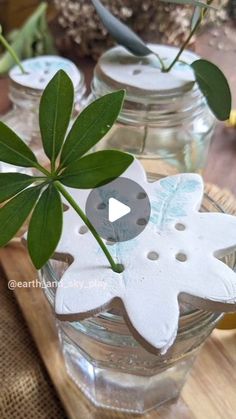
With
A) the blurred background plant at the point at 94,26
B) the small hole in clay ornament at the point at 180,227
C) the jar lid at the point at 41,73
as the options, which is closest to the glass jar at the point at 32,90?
the jar lid at the point at 41,73

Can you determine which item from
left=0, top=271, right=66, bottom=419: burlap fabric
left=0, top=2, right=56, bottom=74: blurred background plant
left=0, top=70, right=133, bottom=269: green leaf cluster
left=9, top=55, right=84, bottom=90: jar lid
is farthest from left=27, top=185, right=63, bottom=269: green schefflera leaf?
left=0, top=2, right=56, bottom=74: blurred background plant

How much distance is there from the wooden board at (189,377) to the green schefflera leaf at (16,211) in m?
0.16

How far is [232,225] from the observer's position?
1.23ft

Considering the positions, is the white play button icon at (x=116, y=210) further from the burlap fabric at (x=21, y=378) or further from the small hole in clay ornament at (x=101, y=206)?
the burlap fabric at (x=21, y=378)

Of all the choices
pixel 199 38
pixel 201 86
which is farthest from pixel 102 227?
pixel 199 38

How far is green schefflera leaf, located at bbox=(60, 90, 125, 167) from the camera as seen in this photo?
0.99 feet

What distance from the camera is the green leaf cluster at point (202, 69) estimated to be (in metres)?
0.45

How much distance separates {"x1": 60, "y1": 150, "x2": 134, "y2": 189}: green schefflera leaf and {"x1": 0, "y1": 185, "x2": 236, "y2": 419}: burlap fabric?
191 mm

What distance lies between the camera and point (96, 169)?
299 millimetres

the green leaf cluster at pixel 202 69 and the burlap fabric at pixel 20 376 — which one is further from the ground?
the green leaf cluster at pixel 202 69

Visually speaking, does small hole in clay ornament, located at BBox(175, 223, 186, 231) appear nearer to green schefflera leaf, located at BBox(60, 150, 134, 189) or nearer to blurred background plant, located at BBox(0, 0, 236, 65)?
green schefflera leaf, located at BBox(60, 150, 134, 189)

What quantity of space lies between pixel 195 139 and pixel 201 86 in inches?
3.8

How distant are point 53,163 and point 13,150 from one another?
22mm

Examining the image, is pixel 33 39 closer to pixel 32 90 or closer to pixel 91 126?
pixel 32 90
